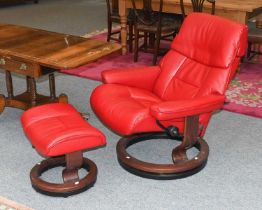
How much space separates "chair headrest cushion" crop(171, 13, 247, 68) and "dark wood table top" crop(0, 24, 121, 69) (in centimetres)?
48

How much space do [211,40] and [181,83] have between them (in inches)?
13.9

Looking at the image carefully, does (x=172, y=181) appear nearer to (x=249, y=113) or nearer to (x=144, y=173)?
(x=144, y=173)

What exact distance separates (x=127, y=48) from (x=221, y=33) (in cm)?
268

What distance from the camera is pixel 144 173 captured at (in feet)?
8.69

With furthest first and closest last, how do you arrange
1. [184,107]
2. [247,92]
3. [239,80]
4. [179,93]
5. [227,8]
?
[239,80] → [227,8] → [247,92] → [179,93] → [184,107]

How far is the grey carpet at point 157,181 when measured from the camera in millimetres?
2428

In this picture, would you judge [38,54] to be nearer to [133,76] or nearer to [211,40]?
[133,76]

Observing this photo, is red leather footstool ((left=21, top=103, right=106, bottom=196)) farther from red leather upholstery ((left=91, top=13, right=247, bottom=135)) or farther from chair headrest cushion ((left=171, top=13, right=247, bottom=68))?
chair headrest cushion ((left=171, top=13, right=247, bottom=68))

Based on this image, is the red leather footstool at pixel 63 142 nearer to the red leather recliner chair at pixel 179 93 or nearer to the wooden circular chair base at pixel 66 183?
the wooden circular chair base at pixel 66 183

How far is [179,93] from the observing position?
118 inches

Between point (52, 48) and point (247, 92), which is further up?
point (52, 48)

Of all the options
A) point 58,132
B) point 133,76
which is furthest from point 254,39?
point 58,132

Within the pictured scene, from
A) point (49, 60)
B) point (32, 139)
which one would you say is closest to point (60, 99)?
point (49, 60)

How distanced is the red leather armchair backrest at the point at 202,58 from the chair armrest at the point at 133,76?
0.05m
